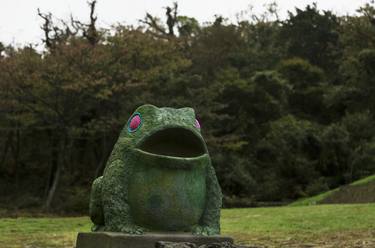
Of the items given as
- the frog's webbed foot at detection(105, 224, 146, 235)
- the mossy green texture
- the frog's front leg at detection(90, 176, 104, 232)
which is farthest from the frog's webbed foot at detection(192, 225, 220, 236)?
the frog's front leg at detection(90, 176, 104, 232)

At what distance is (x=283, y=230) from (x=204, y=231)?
6641 mm

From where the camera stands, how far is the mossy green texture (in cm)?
526

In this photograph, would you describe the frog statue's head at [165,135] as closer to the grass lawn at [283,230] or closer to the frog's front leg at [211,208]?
the frog's front leg at [211,208]

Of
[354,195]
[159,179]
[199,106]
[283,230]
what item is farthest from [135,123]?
[199,106]

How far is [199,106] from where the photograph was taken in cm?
2427

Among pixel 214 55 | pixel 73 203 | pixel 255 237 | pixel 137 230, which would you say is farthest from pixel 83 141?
pixel 137 230

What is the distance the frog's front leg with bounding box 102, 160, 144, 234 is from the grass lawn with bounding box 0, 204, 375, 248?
170 inches

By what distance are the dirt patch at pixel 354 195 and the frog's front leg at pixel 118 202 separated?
1609 centimetres

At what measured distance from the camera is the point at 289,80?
30516 millimetres

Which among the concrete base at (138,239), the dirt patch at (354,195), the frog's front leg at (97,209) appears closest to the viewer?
the concrete base at (138,239)

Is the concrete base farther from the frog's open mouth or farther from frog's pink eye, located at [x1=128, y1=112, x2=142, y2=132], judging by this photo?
frog's pink eye, located at [x1=128, y1=112, x2=142, y2=132]

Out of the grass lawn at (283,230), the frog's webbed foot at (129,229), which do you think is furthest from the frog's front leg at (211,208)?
the grass lawn at (283,230)

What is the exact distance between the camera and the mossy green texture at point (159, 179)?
5.26 meters

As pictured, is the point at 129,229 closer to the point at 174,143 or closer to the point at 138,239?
the point at 138,239
